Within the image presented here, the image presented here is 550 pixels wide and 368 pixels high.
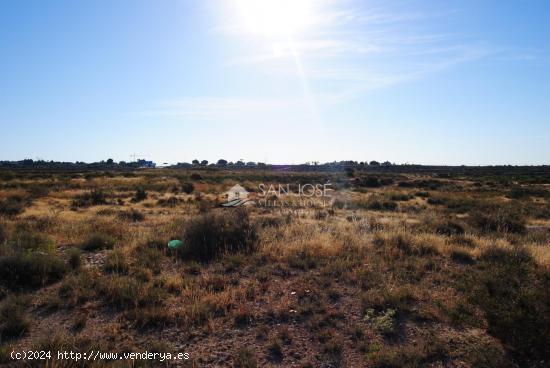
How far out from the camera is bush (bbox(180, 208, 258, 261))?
8.73 meters

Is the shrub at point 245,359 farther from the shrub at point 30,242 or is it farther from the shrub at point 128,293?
the shrub at point 30,242

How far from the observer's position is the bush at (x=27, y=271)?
21.1ft

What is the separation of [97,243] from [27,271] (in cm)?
278

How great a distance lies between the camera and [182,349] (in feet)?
14.9

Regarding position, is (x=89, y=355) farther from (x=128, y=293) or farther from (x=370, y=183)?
(x=370, y=183)

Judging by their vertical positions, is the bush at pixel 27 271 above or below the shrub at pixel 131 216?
above

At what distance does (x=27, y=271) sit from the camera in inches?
260

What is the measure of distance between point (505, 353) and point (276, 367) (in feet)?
9.68

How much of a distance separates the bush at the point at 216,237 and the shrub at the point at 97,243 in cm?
217

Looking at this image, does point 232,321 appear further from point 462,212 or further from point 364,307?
point 462,212

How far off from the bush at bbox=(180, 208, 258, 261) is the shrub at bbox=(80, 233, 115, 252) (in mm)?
2169

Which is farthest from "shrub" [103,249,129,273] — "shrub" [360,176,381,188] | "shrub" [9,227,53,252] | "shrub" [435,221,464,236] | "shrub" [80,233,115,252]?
"shrub" [360,176,381,188]
